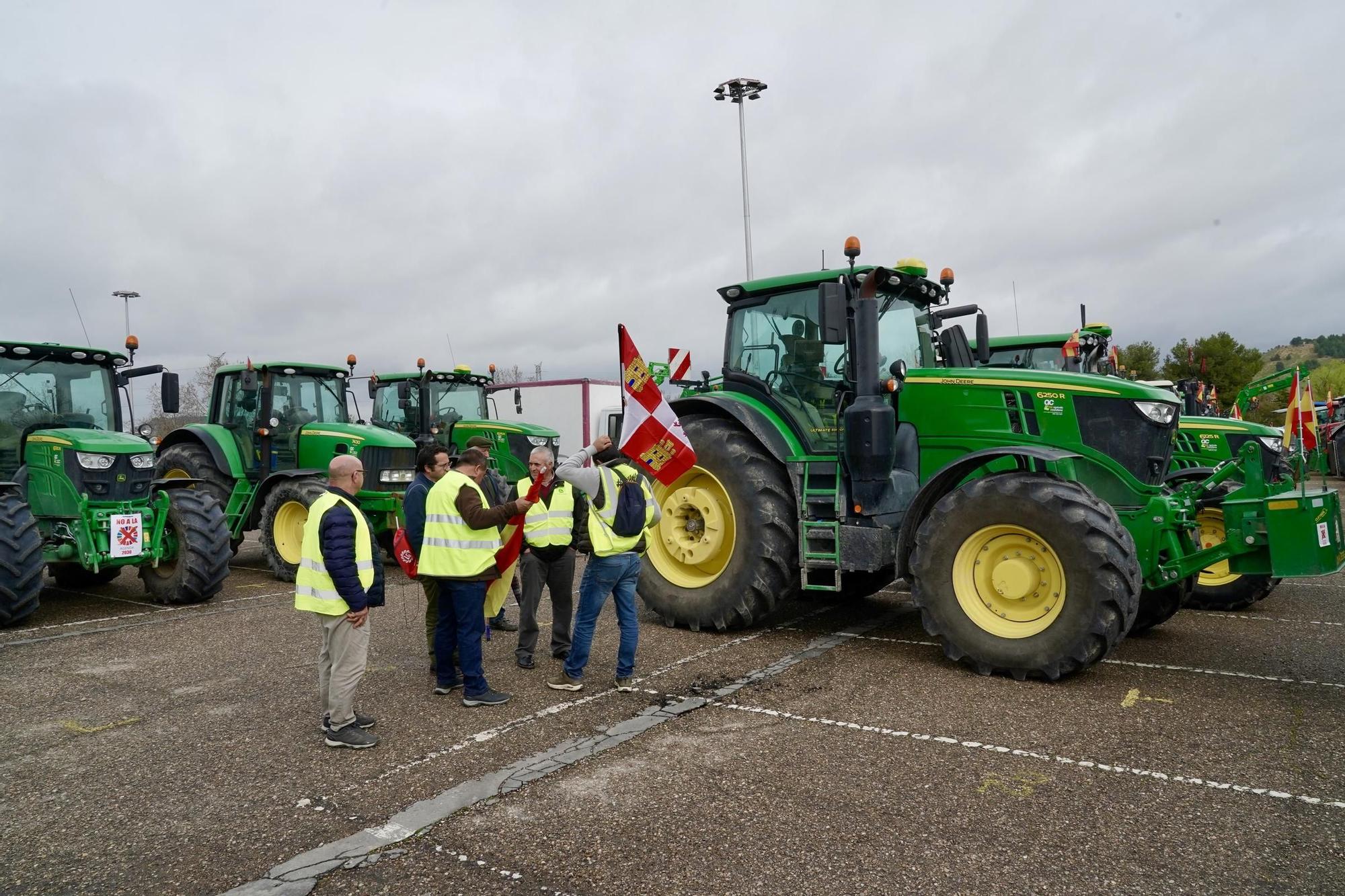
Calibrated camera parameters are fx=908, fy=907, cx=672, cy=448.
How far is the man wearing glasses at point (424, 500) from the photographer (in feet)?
18.5

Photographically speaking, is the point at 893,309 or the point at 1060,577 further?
the point at 893,309

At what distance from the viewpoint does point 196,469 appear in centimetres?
1090

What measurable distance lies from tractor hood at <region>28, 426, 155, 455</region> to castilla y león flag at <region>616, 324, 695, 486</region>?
5.35 metres

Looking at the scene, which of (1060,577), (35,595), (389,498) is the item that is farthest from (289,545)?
(1060,577)

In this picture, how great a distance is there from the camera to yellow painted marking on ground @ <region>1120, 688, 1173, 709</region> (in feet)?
16.6

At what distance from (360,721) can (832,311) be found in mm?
3849

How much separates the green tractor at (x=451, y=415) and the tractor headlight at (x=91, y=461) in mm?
4980

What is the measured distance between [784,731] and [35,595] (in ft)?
21.0

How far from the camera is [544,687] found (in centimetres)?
564

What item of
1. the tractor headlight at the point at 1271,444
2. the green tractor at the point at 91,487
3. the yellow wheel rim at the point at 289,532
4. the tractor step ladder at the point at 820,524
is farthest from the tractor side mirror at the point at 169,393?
the tractor headlight at the point at 1271,444

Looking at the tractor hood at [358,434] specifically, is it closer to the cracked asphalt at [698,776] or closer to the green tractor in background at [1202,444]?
the cracked asphalt at [698,776]

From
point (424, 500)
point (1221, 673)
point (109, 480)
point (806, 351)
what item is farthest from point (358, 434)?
point (1221, 673)

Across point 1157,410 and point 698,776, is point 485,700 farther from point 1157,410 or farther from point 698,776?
point 1157,410

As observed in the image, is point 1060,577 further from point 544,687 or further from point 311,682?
point 311,682
